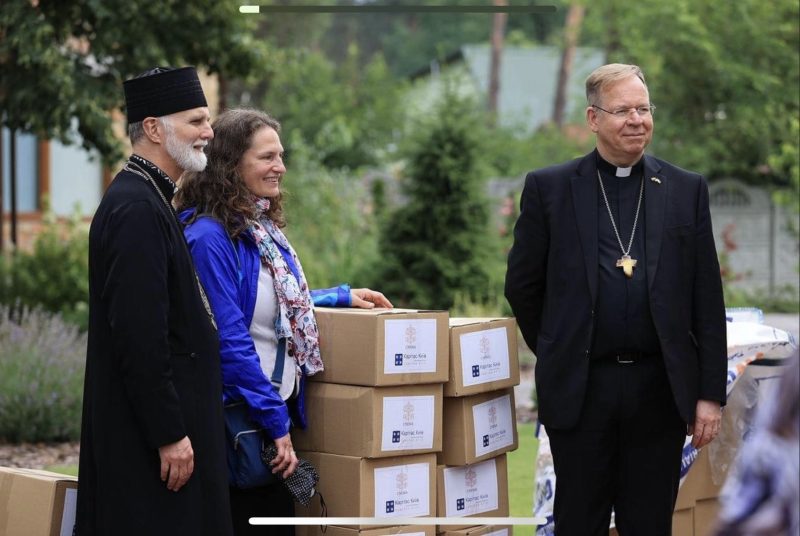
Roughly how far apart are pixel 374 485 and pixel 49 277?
450 inches

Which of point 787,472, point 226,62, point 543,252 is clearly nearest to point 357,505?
point 543,252

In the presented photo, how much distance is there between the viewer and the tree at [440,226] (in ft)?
50.8

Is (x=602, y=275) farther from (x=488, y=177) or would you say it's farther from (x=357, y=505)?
(x=488, y=177)

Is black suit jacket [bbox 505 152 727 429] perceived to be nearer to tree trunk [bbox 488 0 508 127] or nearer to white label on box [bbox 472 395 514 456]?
white label on box [bbox 472 395 514 456]

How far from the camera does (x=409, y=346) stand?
448cm

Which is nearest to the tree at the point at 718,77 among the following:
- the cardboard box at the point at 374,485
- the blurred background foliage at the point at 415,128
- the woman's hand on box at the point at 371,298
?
the blurred background foliage at the point at 415,128

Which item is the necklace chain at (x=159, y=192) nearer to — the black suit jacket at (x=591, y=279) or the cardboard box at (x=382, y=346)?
the cardboard box at (x=382, y=346)

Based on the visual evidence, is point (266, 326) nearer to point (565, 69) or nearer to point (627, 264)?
point (627, 264)

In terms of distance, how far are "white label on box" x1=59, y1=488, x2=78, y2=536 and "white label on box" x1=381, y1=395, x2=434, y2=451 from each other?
3.54 ft

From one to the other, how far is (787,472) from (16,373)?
28.2ft

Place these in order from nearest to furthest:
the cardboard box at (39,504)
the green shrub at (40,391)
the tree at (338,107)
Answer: the cardboard box at (39,504)
the green shrub at (40,391)
the tree at (338,107)

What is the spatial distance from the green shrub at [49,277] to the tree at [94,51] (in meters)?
2.81

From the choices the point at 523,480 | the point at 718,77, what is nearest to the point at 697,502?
the point at 523,480

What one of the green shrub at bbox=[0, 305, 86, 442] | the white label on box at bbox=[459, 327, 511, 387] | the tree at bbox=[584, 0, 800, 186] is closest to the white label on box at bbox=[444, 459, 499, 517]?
the white label on box at bbox=[459, 327, 511, 387]
